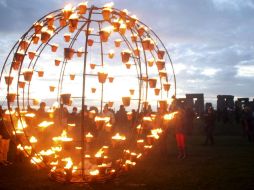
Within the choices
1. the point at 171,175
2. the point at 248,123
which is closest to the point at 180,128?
the point at 171,175

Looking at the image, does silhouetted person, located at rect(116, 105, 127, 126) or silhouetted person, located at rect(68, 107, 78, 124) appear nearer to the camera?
silhouetted person, located at rect(68, 107, 78, 124)

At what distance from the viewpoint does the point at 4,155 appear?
11750 millimetres

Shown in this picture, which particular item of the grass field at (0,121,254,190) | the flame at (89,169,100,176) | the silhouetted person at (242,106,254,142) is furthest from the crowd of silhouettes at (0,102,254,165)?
the flame at (89,169,100,176)

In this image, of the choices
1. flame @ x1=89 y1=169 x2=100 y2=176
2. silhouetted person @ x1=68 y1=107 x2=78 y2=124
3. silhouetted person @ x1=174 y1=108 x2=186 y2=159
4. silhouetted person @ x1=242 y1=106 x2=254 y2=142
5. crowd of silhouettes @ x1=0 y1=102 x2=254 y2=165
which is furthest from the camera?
silhouetted person @ x1=242 y1=106 x2=254 y2=142

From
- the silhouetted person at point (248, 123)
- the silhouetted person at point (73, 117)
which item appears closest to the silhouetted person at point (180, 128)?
the silhouetted person at point (73, 117)

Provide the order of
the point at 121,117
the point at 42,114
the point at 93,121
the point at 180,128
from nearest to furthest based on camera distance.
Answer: the point at 180,128 → the point at 42,114 → the point at 93,121 → the point at 121,117

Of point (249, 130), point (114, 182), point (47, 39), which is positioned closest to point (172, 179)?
point (114, 182)

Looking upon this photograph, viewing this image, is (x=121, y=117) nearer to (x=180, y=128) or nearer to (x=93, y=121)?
(x=93, y=121)

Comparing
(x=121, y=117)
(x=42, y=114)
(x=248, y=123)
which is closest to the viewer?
(x=42, y=114)

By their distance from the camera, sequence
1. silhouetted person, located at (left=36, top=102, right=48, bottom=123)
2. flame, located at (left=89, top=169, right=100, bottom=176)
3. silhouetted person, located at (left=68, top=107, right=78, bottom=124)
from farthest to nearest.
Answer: silhouetted person, located at (left=68, top=107, right=78, bottom=124)
silhouetted person, located at (left=36, top=102, right=48, bottom=123)
flame, located at (left=89, top=169, right=100, bottom=176)

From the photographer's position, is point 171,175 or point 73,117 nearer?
point 171,175

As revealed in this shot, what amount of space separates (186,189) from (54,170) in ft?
9.79

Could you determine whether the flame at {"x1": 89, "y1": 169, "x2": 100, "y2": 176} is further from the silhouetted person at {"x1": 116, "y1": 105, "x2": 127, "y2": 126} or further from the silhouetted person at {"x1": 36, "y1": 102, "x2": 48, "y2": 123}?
the silhouetted person at {"x1": 116, "y1": 105, "x2": 127, "y2": 126}

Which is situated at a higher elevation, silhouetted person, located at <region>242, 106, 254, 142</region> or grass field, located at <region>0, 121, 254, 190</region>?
silhouetted person, located at <region>242, 106, 254, 142</region>
